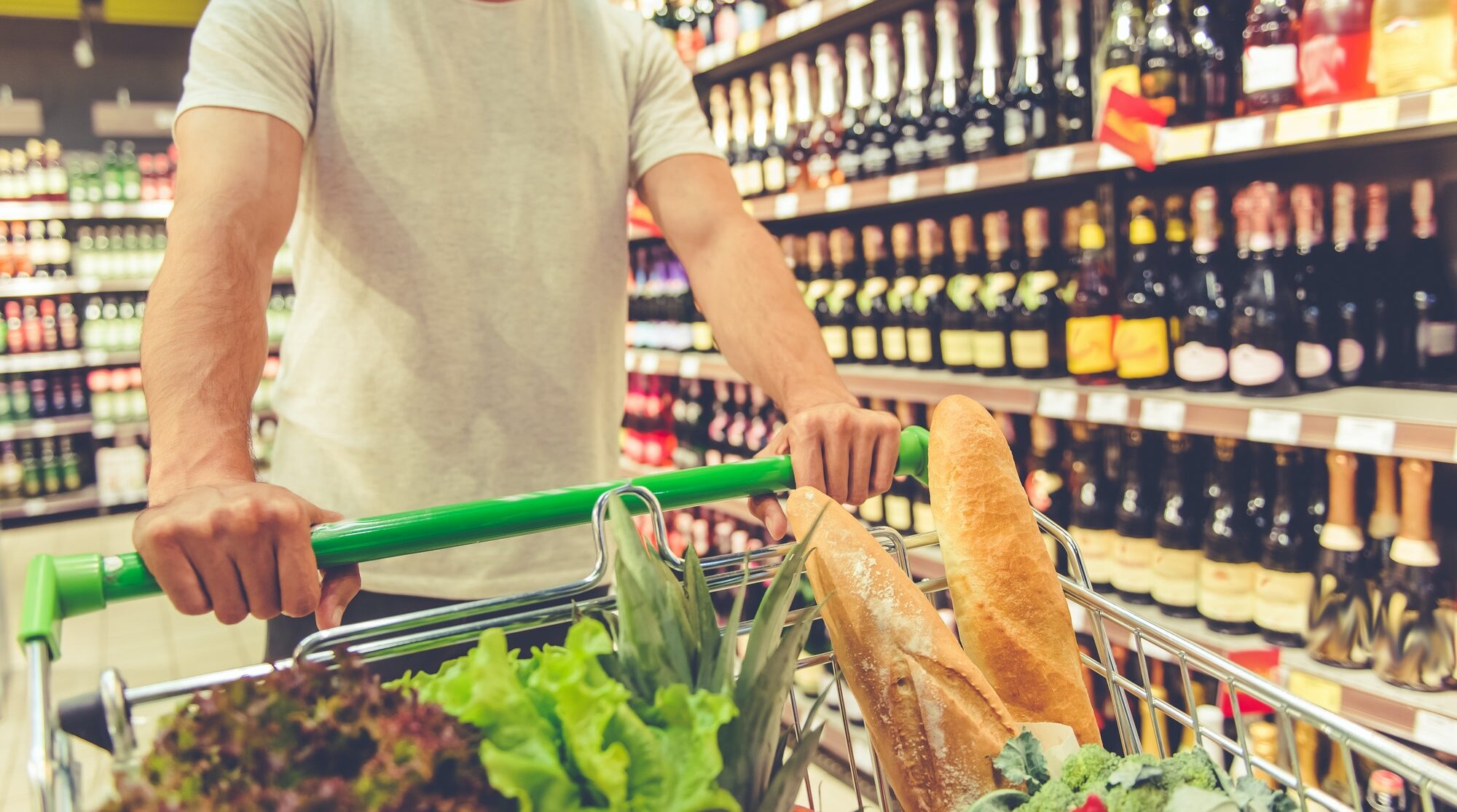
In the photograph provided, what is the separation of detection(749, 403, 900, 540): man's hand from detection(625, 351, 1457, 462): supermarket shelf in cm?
99

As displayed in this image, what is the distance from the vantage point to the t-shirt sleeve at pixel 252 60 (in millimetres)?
1170

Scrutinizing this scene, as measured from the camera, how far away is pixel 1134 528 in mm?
2305

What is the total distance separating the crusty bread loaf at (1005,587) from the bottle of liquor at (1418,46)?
4.48 ft

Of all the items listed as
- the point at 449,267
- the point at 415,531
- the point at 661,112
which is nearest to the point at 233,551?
the point at 415,531

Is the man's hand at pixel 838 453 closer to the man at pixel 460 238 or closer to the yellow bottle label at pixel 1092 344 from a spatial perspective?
the man at pixel 460 238

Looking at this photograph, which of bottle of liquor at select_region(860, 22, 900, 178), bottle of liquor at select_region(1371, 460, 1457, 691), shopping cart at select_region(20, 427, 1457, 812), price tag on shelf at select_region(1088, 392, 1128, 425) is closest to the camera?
shopping cart at select_region(20, 427, 1457, 812)

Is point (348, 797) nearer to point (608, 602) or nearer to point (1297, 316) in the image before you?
point (608, 602)

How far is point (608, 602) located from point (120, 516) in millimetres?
6532

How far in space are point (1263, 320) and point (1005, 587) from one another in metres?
1.48

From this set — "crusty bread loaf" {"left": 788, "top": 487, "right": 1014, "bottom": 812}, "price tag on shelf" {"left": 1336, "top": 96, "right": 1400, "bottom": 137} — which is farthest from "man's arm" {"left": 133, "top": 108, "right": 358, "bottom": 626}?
"price tag on shelf" {"left": 1336, "top": 96, "right": 1400, "bottom": 137}

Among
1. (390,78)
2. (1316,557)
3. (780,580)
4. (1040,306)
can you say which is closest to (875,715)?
(780,580)

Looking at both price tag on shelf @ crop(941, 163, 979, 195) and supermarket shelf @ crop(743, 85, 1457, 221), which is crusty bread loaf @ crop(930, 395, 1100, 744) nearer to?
supermarket shelf @ crop(743, 85, 1457, 221)

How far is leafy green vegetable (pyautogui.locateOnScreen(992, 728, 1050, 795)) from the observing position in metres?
0.70

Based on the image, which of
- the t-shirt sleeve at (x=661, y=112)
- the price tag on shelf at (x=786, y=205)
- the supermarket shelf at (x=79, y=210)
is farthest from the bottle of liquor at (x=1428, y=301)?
the supermarket shelf at (x=79, y=210)
